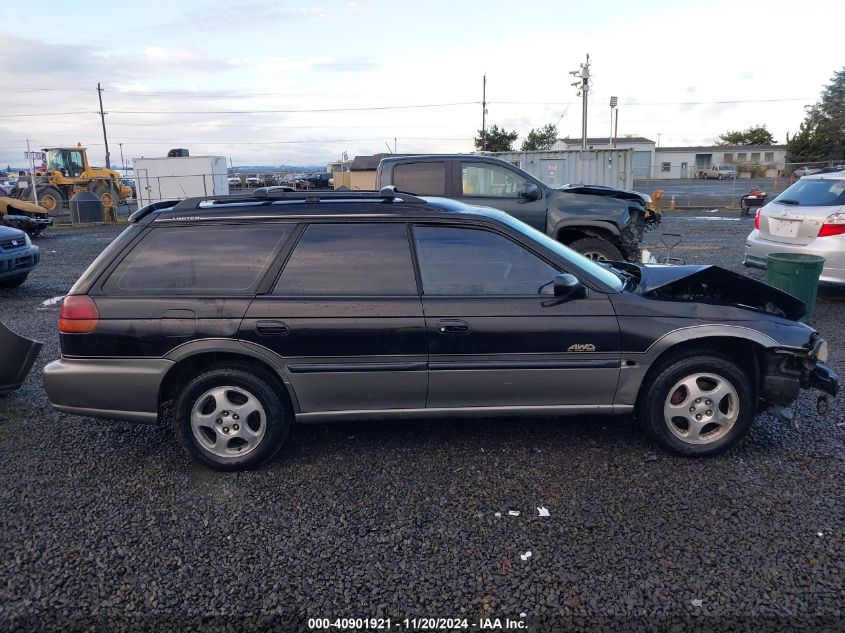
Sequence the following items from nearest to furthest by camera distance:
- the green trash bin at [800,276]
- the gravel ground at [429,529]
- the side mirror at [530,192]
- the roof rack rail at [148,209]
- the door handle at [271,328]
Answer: the gravel ground at [429,529] < the door handle at [271,328] < the roof rack rail at [148,209] < the green trash bin at [800,276] < the side mirror at [530,192]

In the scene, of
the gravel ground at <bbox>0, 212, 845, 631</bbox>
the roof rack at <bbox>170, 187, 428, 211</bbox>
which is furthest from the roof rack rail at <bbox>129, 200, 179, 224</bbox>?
the gravel ground at <bbox>0, 212, 845, 631</bbox>

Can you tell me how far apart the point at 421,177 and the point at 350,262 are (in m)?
5.63

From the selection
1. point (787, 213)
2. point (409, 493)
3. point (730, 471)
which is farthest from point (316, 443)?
point (787, 213)

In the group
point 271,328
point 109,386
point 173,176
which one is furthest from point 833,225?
point 173,176

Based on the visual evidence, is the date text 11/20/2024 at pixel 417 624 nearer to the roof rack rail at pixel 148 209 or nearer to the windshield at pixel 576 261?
the windshield at pixel 576 261

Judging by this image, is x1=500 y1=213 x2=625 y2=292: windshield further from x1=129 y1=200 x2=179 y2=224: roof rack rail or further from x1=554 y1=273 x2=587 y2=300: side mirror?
x1=129 y1=200 x2=179 y2=224: roof rack rail

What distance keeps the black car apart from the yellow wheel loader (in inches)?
983

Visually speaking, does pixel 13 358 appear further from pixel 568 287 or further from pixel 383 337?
pixel 568 287

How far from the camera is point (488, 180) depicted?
9.47 metres

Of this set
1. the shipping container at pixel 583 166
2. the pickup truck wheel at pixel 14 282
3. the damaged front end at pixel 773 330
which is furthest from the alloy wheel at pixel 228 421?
the shipping container at pixel 583 166

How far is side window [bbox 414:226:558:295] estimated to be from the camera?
4.12m

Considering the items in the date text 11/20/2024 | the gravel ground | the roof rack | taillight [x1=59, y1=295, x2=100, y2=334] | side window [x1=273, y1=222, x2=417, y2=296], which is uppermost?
the roof rack

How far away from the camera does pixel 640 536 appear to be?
3.34 metres

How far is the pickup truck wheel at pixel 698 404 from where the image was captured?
13.4 ft
